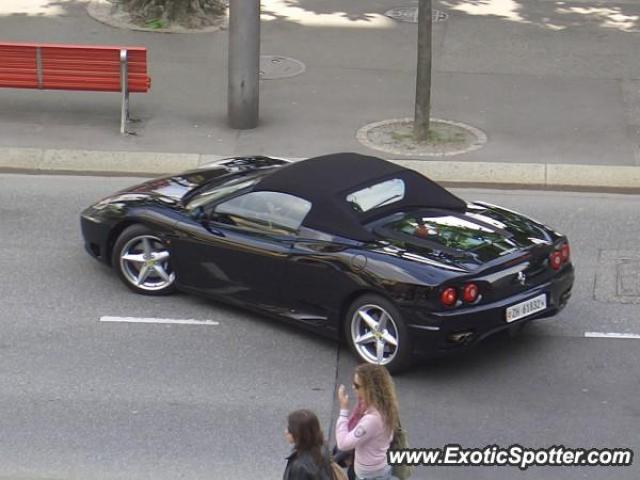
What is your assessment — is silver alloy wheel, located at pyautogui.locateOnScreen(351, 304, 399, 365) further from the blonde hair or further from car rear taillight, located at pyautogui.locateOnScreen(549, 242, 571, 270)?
the blonde hair

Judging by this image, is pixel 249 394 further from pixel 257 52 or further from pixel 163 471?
pixel 257 52

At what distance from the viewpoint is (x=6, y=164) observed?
1484cm

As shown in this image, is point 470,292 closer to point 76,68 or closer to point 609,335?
point 609,335

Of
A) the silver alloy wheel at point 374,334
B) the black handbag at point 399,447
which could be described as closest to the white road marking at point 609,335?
the silver alloy wheel at point 374,334

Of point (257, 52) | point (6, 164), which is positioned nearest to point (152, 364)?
point (6, 164)

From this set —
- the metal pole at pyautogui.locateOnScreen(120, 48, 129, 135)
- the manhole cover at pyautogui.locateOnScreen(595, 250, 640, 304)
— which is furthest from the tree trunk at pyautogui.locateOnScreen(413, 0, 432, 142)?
the manhole cover at pyautogui.locateOnScreen(595, 250, 640, 304)

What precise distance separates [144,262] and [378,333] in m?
2.49

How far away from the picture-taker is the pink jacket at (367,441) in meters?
6.76

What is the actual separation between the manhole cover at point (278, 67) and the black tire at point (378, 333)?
886 cm

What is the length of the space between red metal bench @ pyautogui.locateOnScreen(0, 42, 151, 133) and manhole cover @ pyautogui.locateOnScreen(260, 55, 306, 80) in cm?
263

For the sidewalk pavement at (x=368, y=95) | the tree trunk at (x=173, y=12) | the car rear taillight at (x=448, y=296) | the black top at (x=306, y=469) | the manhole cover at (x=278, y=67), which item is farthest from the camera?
the tree trunk at (x=173, y=12)

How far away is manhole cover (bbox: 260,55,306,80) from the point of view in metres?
18.1

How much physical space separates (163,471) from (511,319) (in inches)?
111

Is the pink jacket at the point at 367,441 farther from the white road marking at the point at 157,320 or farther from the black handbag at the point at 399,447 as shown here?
the white road marking at the point at 157,320
